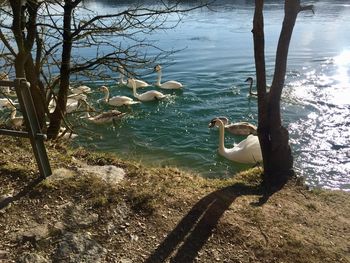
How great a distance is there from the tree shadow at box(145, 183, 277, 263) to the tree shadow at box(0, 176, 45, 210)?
5.82ft

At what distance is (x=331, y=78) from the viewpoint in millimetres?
17656

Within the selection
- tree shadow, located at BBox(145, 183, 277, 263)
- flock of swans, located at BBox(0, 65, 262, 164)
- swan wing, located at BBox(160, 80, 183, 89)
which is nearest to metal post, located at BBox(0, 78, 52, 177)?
tree shadow, located at BBox(145, 183, 277, 263)

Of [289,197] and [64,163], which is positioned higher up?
[64,163]

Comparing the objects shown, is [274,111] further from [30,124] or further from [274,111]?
[30,124]

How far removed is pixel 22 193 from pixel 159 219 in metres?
1.69

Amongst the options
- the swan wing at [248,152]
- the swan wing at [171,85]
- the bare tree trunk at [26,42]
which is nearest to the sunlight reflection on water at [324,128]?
the swan wing at [248,152]

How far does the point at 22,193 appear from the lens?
209 inches

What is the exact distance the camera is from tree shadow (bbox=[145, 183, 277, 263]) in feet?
15.7

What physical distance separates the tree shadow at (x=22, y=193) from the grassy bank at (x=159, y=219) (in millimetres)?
14

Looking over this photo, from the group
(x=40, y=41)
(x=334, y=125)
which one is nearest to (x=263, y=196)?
(x=40, y=41)

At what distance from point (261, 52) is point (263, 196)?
2.15 meters

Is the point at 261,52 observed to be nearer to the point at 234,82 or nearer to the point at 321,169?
the point at 321,169

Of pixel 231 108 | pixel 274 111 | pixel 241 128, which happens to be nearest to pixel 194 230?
pixel 274 111

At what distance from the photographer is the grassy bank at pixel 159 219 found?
4.77 metres
